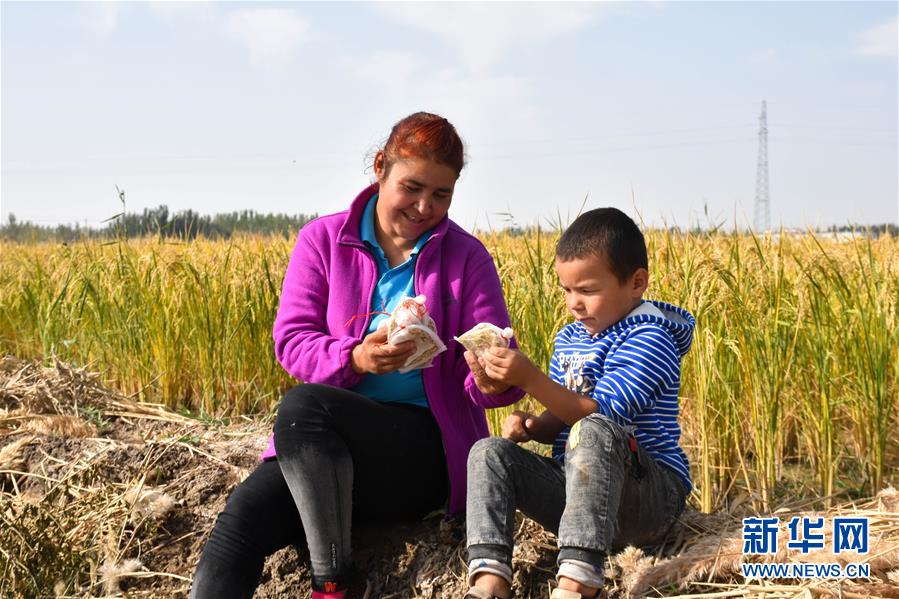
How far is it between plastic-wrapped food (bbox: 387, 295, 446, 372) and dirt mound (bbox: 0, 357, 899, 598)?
1.72 ft

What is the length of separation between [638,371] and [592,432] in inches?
7.9

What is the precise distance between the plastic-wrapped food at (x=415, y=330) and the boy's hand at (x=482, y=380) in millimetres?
106

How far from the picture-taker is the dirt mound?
2.18 metres

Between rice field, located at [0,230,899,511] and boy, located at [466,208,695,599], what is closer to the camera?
boy, located at [466,208,695,599]

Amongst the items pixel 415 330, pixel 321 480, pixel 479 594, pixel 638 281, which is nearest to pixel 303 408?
pixel 321 480

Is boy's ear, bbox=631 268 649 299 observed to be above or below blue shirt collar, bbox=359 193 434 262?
below

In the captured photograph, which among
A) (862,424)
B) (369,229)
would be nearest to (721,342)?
(862,424)

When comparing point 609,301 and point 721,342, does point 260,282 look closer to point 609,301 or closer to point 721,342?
point 721,342

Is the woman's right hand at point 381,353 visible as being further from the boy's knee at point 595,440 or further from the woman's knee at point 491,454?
the boy's knee at point 595,440

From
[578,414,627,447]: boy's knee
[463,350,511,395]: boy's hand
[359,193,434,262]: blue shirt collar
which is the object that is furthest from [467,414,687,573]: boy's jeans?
[359,193,434,262]: blue shirt collar

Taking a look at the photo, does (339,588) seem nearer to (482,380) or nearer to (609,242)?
(482,380)

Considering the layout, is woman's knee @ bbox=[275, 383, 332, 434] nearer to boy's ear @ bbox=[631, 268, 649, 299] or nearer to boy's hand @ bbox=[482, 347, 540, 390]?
boy's hand @ bbox=[482, 347, 540, 390]

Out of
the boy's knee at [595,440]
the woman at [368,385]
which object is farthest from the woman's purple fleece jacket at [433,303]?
the boy's knee at [595,440]

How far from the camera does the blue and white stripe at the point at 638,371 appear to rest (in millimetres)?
2055
